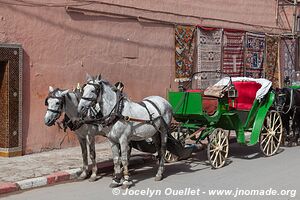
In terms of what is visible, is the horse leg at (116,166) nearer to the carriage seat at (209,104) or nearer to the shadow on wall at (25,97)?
the carriage seat at (209,104)

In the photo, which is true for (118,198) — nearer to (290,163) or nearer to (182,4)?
(290,163)

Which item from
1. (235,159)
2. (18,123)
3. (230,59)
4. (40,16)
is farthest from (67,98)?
(230,59)

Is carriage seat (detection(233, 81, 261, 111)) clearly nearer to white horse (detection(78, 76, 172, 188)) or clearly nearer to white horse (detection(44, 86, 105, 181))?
white horse (detection(78, 76, 172, 188))

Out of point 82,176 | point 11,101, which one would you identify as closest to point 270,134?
point 82,176

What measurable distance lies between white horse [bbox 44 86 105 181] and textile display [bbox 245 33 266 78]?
8967 millimetres

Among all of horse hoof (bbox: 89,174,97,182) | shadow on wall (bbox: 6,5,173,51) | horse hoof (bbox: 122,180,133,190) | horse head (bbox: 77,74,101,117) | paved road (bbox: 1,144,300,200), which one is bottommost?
paved road (bbox: 1,144,300,200)

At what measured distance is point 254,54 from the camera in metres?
16.2

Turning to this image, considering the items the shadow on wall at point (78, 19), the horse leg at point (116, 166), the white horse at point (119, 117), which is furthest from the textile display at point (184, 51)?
the horse leg at point (116, 166)

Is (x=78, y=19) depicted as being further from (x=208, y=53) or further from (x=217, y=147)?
(x=208, y=53)

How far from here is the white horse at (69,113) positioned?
720cm

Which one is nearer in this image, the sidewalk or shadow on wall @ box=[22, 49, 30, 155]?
the sidewalk

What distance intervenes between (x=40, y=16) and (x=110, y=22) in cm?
199

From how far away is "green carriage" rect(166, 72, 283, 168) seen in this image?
8.80 metres

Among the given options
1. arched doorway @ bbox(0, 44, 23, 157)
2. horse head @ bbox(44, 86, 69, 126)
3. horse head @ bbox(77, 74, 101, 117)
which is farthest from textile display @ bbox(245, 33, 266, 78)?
horse head @ bbox(44, 86, 69, 126)
